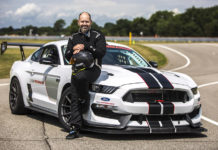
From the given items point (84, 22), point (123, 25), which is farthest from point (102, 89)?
point (123, 25)

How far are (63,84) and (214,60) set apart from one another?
20.7m

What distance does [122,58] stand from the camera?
7.29 m

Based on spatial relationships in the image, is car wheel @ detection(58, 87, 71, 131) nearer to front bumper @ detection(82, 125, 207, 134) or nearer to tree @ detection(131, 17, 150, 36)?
front bumper @ detection(82, 125, 207, 134)

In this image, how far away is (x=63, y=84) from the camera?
6.43 meters

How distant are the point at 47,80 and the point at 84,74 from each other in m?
1.52

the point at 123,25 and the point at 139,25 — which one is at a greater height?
the point at 139,25

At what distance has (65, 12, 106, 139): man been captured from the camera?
18.8 feet

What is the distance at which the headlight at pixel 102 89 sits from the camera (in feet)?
18.8

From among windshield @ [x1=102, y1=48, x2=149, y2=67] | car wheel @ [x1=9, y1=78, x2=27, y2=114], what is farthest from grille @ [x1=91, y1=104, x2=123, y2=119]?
car wheel @ [x1=9, y1=78, x2=27, y2=114]

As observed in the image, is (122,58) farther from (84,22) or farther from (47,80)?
(84,22)

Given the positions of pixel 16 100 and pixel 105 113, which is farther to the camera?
pixel 16 100

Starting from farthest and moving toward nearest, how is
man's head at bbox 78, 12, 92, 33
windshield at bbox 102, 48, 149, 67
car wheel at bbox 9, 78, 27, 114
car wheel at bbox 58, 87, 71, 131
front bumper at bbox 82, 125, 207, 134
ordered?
car wheel at bbox 9, 78, 27, 114, windshield at bbox 102, 48, 149, 67, car wheel at bbox 58, 87, 71, 131, man's head at bbox 78, 12, 92, 33, front bumper at bbox 82, 125, 207, 134

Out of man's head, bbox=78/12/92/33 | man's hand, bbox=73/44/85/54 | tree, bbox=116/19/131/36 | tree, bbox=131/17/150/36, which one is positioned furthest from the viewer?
tree, bbox=116/19/131/36

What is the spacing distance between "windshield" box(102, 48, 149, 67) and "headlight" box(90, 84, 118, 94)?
1219mm
